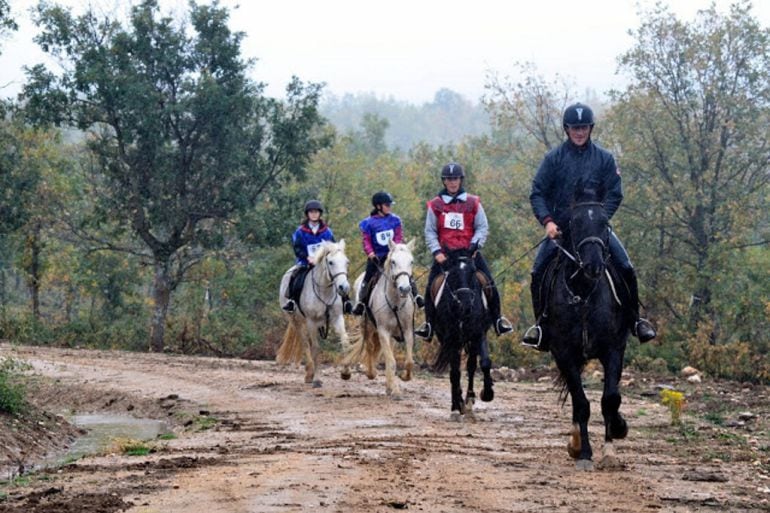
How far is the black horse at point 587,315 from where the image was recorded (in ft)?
34.8

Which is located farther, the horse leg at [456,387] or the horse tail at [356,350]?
the horse tail at [356,350]

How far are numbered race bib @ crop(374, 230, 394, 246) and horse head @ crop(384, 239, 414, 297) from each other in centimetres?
125

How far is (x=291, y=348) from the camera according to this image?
2097 centimetres

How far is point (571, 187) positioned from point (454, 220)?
354 centimetres

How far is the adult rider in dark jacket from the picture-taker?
11164 mm

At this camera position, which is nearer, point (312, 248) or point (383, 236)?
point (383, 236)

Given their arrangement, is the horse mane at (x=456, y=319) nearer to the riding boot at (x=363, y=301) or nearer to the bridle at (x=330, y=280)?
the riding boot at (x=363, y=301)

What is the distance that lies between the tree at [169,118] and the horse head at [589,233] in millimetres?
27191

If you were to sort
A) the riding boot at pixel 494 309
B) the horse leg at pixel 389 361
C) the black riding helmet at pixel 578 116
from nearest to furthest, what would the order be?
the black riding helmet at pixel 578 116 < the riding boot at pixel 494 309 < the horse leg at pixel 389 361

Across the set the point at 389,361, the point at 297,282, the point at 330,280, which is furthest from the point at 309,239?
the point at 389,361

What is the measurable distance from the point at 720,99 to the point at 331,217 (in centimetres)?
2096

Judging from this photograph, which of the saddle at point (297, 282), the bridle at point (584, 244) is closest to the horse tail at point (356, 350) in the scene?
the saddle at point (297, 282)

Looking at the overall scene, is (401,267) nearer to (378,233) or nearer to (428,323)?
Result: (428,323)

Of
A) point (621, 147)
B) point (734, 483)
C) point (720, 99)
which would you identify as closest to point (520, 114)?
point (621, 147)
